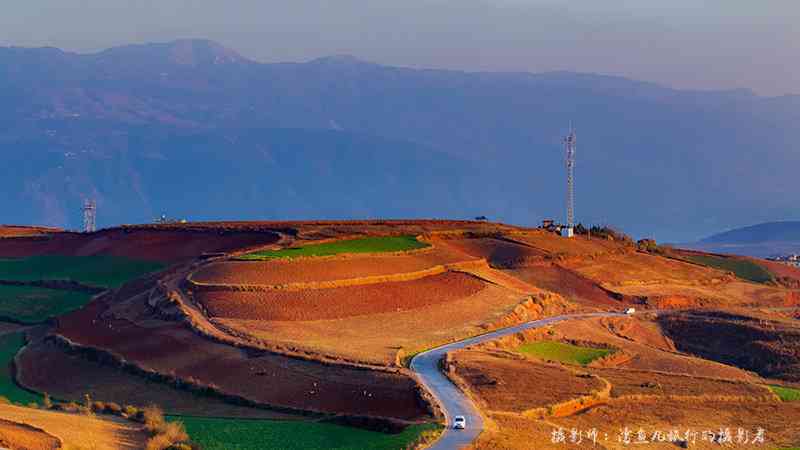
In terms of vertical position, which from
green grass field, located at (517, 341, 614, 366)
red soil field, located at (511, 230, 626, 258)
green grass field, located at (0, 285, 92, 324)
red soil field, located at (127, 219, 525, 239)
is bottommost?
green grass field, located at (517, 341, 614, 366)

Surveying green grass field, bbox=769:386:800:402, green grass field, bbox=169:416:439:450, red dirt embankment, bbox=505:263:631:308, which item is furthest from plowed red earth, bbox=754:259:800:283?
green grass field, bbox=169:416:439:450

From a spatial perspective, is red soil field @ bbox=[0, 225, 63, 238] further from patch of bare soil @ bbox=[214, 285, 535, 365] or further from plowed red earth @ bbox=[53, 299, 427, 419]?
patch of bare soil @ bbox=[214, 285, 535, 365]

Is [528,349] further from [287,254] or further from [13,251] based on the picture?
[13,251]

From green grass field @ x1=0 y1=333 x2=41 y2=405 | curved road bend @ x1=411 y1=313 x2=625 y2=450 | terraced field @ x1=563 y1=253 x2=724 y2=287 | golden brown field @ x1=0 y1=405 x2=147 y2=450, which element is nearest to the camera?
curved road bend @ x1=411 y1=313 x2=625 y2=450

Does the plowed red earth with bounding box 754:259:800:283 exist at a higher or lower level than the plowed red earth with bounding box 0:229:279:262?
lower

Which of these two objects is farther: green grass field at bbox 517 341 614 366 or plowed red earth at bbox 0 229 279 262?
plowed red earth at bbox 0 229 279 262

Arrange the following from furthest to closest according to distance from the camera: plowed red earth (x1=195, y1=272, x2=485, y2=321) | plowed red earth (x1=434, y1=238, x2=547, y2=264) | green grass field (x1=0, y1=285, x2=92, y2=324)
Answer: plowed red earth (x1=434, y1=238, x2=547, y2=264) < green grass field (x1=0, y1=285, x2=92, y2=324) < plowed red earth (x1=195, y1=272, x2=485, y2=321)

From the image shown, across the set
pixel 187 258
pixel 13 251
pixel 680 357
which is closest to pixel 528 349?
pixel 680 357
